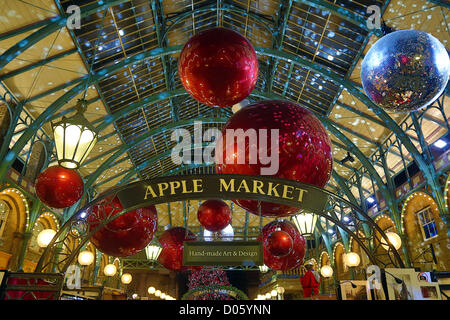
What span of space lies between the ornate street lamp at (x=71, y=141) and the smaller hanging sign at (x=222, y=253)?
1179 millimetres

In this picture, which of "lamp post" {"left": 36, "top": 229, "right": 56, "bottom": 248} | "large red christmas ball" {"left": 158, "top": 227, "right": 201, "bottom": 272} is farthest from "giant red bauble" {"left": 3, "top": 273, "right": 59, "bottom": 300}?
"lamp post" {"left": 36, "top": 229, "right": 56, "bottom": 248}

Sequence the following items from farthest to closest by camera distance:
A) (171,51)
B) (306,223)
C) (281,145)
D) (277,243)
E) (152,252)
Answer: (171,51), (152,252), (306,223), (277,243), (281,145)

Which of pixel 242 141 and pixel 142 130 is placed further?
pixel 142 130

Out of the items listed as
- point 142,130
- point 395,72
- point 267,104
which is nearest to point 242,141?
point 267,104

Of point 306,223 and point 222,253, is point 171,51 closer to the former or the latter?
point 306,223

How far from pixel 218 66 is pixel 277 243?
2.10 meters

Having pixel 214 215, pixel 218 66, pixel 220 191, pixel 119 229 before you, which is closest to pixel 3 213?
pixel 214 215

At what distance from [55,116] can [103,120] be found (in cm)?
151

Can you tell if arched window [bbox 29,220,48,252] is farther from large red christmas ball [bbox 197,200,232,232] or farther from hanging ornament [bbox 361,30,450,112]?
hanging ornament [bbox 361,30,450,112]

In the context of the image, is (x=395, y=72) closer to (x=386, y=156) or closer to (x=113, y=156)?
(x=386, y=156)

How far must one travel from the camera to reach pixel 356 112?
1030 cm

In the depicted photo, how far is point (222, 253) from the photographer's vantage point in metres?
1.95
